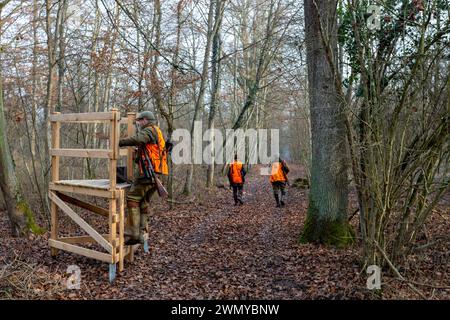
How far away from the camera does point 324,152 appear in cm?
665

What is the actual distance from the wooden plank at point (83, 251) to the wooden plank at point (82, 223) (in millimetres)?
115

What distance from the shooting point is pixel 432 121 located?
14.5 ft

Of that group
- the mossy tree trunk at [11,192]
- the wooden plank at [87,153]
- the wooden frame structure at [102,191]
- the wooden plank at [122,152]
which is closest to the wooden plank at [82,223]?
the wooden frame structure at [102,191]

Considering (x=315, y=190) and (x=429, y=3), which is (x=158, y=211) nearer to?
(x=315, y=190)

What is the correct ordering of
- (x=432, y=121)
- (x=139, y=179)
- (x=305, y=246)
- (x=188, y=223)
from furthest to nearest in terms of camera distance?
1. (x=188, y=223)
2. (x=305, y=246)
3. (x=139, y=179)
4. (x=432, y=121)

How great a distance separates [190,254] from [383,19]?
5.12 m

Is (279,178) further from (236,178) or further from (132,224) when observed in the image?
(132,224)

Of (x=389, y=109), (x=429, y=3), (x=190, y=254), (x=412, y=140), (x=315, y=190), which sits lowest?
→ (x=190, y=254)

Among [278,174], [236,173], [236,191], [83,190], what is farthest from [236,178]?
[83,190]

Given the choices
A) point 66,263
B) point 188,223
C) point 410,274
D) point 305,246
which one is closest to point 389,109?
point 410,274

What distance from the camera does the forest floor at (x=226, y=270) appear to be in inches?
186

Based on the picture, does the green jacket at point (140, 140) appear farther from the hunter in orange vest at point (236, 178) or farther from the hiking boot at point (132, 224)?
the hunter in orange vest at point (236, 178)

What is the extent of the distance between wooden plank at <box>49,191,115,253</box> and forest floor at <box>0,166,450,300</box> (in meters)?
0.54
